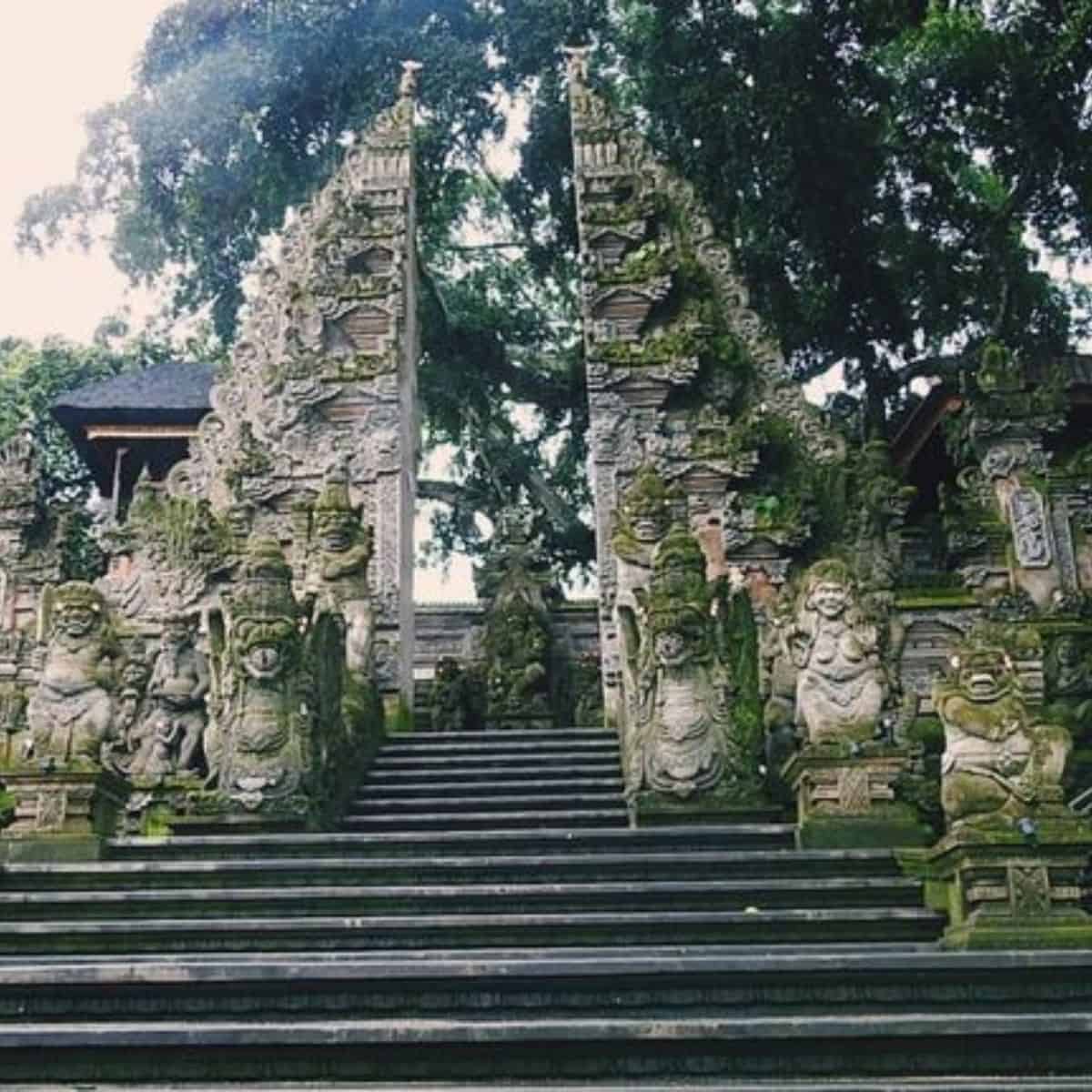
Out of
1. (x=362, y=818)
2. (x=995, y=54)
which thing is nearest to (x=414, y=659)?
(x=362, y=818)

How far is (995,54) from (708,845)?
1363 cm

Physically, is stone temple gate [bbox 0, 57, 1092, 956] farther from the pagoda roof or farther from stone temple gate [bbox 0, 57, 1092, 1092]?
the pagoda roof

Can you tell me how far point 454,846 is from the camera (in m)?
7.70

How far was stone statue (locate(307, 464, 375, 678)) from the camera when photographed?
11.5 m

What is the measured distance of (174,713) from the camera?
10547 millimetres

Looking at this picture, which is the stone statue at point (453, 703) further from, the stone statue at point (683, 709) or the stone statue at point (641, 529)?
the stone statue at point (683, 709)

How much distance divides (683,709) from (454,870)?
195cm

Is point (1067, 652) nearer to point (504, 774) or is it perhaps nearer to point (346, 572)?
point (504, 774)

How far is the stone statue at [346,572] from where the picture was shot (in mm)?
11547

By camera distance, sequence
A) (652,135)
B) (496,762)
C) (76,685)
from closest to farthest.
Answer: (76,685) → (496,762) → (652,135)

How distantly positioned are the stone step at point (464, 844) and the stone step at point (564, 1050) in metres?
2.40

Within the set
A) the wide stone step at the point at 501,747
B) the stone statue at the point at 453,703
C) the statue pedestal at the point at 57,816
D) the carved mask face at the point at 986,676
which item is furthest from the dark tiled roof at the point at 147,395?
the carved mask face at the point at 986,676

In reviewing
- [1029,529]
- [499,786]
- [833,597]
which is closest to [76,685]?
[499,786]

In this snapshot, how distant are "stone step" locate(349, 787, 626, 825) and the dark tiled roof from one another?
1406 centimetres
